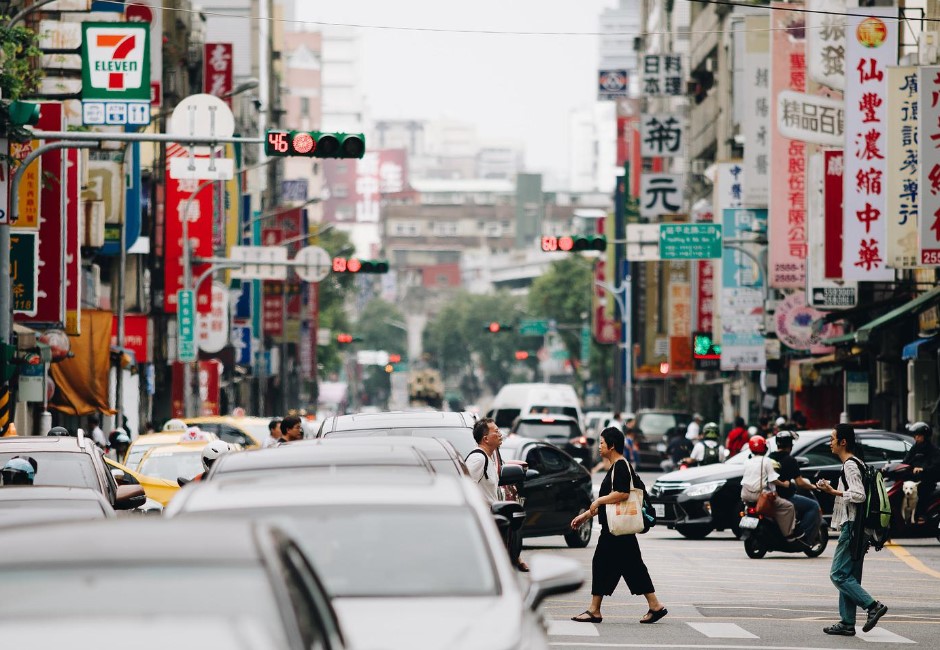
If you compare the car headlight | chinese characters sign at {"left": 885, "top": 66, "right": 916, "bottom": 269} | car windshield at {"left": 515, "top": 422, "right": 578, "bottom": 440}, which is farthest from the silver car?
car windshield at {"left": 515, "top": 422, "right": 578, "bottom": 440}

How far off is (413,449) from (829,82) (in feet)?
90.8

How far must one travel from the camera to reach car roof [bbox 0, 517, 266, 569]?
19.1 feet

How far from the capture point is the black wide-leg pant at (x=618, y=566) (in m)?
15.7

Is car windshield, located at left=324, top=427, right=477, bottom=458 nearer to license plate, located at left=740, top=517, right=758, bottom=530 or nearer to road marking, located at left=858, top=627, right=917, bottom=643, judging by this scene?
road marking, located at left=858, top=627, right=917, bottom=643

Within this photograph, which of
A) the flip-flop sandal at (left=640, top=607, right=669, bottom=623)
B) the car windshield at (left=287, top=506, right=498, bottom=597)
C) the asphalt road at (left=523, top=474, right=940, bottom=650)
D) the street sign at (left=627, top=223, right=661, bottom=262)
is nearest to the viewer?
the car windshield at (left=287, top=506, right=498, bottom=597)

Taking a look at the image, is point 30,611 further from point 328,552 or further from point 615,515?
point 615,515

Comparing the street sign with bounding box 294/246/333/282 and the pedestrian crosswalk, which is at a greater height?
the street sign with bounding box 294/246/333/282

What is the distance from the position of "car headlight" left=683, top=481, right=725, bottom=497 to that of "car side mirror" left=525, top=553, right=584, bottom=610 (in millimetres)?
18617

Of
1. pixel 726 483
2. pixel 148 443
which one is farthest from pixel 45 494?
pixel 726 483

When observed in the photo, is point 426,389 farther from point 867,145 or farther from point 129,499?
point 129,499

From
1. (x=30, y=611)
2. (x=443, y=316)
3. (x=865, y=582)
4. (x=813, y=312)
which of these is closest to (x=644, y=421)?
(x=813, y=312)

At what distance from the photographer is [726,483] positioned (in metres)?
26.8

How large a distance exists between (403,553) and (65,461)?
8622 millimetres

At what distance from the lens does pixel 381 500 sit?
8.55 m
